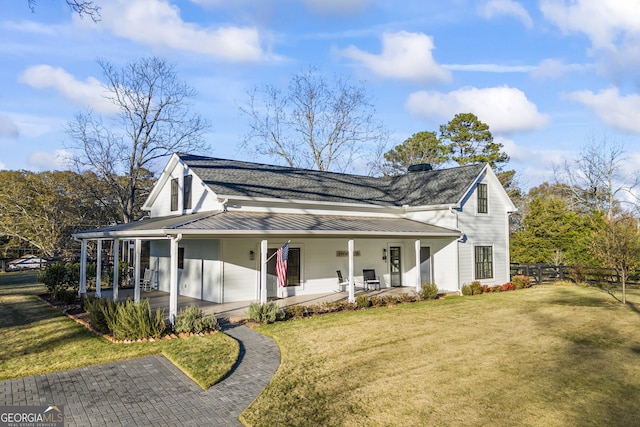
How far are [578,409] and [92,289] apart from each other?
784 inches

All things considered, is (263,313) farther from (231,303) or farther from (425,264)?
(425,264)

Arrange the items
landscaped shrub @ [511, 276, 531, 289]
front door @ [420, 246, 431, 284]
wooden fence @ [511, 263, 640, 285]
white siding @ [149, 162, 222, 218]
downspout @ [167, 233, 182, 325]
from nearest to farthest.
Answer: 1. downspout @ [167, 233, 182, 325]
2. white siding @ [149, 162, 222, 218]
3. front door @ [420, 246, 431, 284]
4. landscaped shrub @ [511, 276, 531, 289]
5. wooden fence @ [511, 263, 640, 285]

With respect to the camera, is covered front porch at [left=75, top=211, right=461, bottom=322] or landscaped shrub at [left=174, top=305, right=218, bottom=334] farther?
covered front porch at [left=75, top=211, right=461, bottom=322]

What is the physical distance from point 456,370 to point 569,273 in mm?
18957

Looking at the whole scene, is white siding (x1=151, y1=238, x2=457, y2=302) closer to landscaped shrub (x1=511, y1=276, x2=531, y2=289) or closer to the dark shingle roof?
the dark shingle roof

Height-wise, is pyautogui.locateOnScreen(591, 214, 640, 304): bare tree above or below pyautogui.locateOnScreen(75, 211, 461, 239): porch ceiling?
below

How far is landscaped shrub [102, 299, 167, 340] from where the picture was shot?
420 inches

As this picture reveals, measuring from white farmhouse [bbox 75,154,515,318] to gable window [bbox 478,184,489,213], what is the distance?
0.17 ft

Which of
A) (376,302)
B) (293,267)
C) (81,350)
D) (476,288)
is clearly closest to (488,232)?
(476,288)

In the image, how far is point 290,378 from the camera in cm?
811

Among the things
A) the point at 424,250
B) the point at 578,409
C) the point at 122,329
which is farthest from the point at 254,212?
the point at 578,409

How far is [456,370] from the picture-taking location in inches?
329

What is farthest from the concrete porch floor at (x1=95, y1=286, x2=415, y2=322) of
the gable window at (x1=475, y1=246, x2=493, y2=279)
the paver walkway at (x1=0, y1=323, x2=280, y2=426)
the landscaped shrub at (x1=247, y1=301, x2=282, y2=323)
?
the paver walkway at (x1=0, y1=323, x2=280, y2=426)

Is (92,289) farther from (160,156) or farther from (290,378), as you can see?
(290,378)
